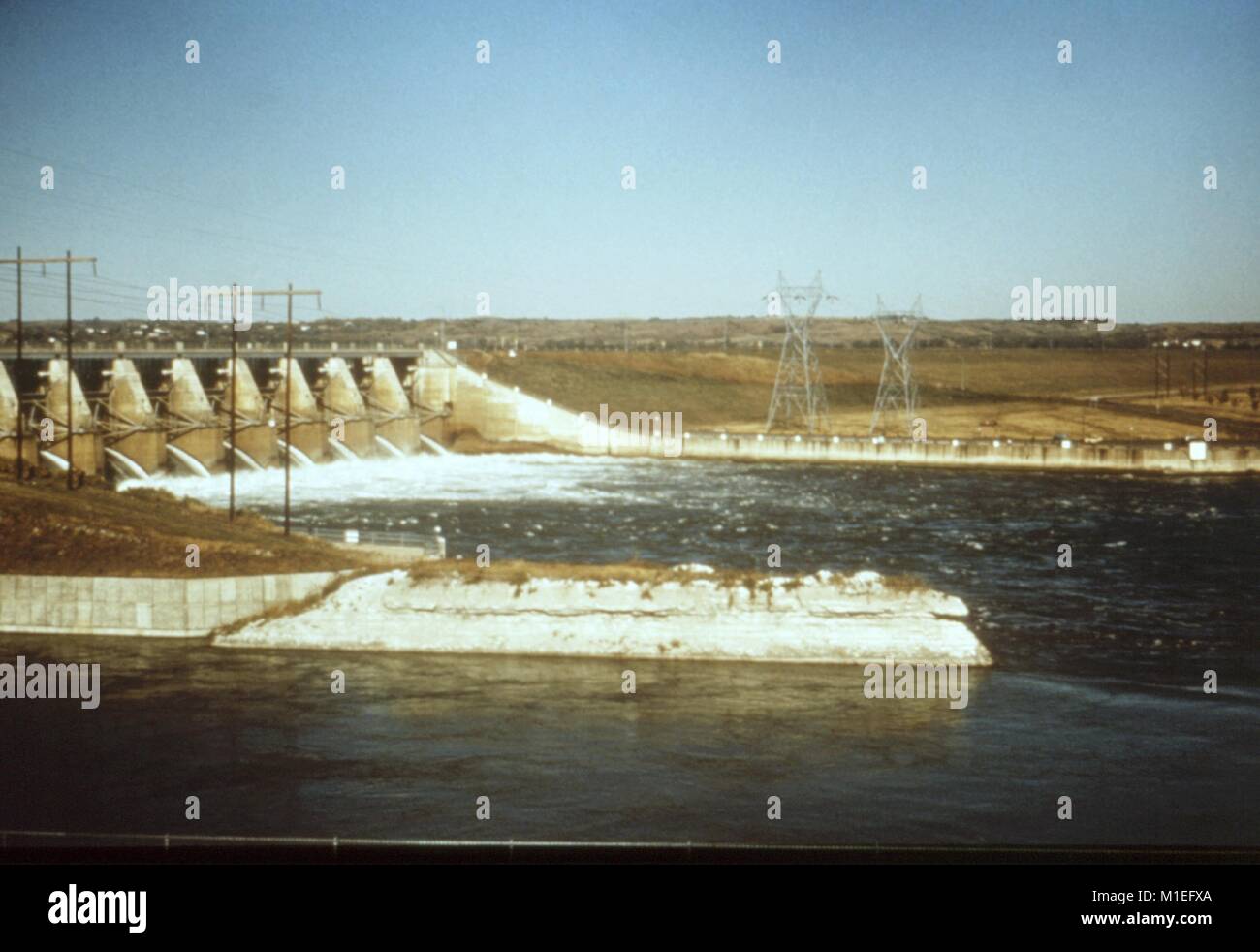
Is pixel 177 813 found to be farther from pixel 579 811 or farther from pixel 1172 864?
pixel 1172 864

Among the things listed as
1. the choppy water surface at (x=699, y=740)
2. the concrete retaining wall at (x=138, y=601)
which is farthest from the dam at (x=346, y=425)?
the choppy water surface at (x=699, y=740)

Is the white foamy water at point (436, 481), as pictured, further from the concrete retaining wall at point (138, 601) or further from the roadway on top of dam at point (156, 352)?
the concrete retaining wall at point (138, 601)

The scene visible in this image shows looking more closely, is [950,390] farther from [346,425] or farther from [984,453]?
[346,425]

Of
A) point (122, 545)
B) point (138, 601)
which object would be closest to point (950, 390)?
point (122, 545)

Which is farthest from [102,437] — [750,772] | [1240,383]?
[1240,383]

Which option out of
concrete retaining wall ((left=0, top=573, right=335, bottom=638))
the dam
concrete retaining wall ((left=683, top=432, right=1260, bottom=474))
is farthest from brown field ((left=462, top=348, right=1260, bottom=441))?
concrete retaining wall ((left=0, top=573, right=335, bottom=638))
